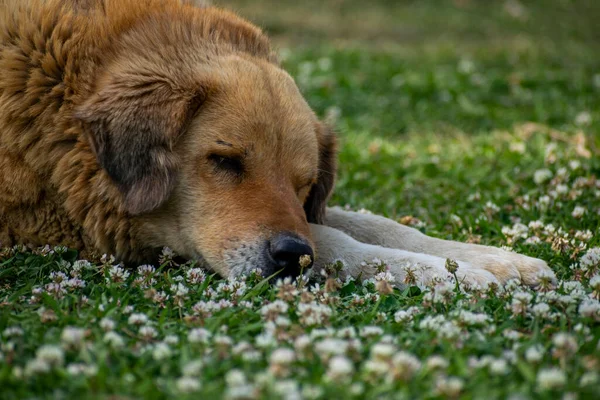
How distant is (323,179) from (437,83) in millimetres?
4641

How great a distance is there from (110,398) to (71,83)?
A: 78.9 inches

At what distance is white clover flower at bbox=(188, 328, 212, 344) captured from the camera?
2.55 m

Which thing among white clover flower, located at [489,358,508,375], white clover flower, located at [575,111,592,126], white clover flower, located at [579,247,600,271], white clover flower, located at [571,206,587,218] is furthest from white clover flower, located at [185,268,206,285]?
white clover flower, located at [575,111,592,126]

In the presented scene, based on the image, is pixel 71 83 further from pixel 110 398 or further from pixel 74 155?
pixel 110 398

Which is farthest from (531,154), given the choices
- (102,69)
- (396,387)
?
(396,387)

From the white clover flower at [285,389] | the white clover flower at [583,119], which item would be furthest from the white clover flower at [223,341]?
the white clover flower at [583,119]

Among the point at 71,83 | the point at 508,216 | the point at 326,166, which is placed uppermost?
the point at 71,83

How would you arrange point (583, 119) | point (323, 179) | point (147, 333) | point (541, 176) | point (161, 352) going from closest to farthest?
point (161, 352)
point (147, 333)
point (323, 179)
point (541, 176)
point (583, 119)

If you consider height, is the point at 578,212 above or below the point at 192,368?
below

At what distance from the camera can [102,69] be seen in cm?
364

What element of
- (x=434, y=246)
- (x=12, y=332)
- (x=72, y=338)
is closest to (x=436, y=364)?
(x=72, y=338)

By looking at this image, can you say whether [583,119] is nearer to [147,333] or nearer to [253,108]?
[253,108]

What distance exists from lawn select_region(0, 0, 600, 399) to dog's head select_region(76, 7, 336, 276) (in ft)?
0.57

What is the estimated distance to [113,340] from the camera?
2473mm
